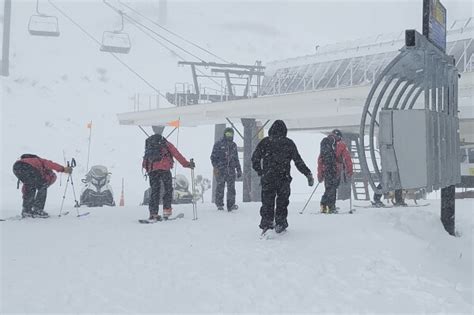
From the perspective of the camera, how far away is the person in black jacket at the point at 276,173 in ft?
23.0

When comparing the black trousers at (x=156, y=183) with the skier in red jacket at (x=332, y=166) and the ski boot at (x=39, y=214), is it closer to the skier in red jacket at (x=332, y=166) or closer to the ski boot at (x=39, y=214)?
the ski boot at (x=39, y=214)

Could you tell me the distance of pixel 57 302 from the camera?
14.6 ft

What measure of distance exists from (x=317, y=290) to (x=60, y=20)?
205 feet

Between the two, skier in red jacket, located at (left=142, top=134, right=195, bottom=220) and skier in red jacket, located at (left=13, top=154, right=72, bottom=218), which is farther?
skier in red jacket, located at (left=13, top=154, right=72, bottom=218)

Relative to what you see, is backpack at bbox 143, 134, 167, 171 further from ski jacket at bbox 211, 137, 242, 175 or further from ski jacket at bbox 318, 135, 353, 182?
ski jacket at bbox 318, 135, 353, 182

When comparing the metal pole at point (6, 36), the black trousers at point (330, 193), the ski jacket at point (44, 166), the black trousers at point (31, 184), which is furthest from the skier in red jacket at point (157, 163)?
the metal pole at point (6, 36)

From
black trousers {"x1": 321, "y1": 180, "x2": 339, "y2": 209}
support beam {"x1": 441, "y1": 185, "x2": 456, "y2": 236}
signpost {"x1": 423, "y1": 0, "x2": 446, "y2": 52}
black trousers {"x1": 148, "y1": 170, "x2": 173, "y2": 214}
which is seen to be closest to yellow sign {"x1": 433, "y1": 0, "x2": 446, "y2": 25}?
signpost {"x1": 423, "y1": 0, "x2": 446, "y2": 52}

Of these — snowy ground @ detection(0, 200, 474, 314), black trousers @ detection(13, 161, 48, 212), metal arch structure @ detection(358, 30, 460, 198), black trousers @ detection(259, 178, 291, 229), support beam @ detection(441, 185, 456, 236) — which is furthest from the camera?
black trousers @ detection(13, 161, 48, 212)

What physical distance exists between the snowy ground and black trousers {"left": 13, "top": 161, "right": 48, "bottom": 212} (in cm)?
110

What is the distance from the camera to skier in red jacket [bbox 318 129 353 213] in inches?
370

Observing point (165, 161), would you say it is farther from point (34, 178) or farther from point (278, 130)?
point (278, 130)

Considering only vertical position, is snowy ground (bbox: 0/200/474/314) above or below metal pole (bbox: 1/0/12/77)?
below

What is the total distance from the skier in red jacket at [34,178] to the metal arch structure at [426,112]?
5536 millimetres

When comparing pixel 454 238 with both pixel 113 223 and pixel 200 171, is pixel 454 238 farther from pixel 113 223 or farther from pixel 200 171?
pixel 200 171
